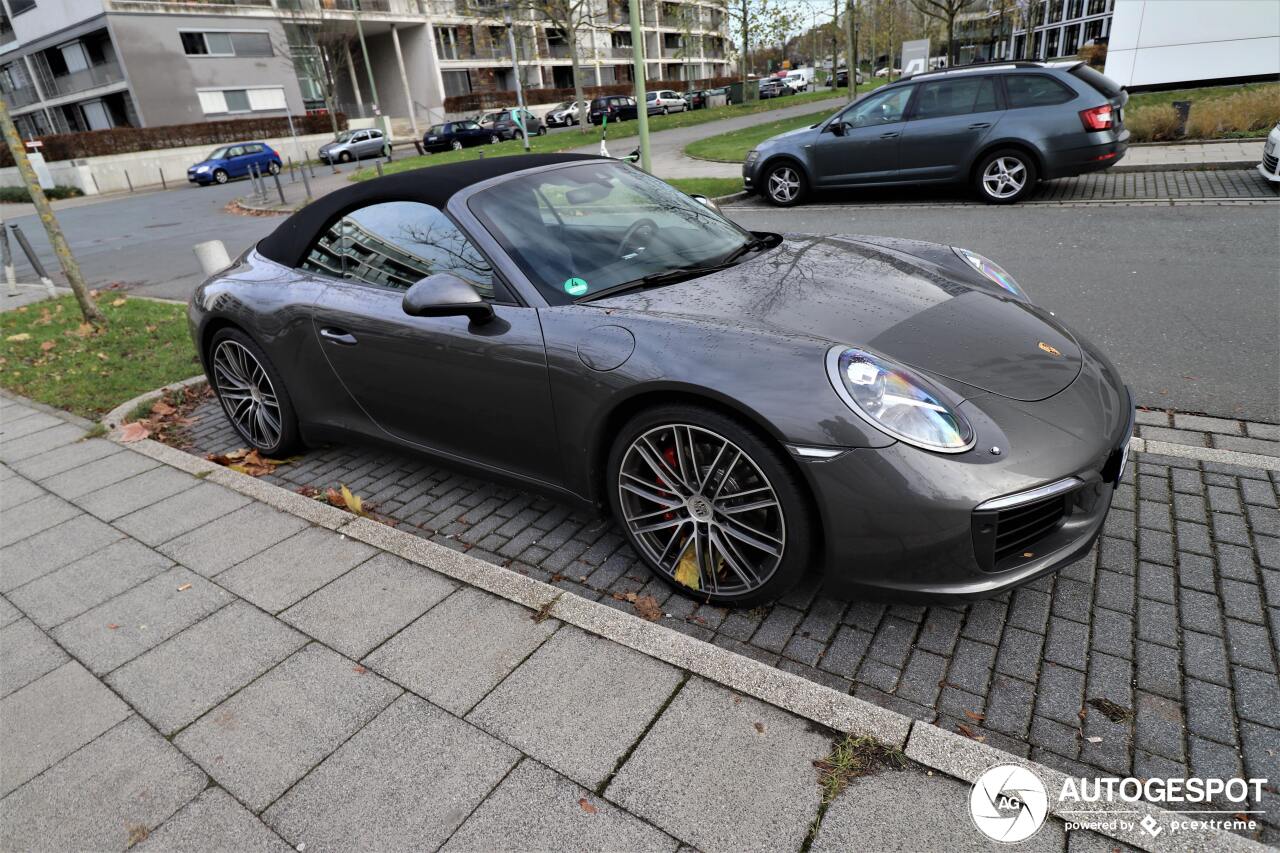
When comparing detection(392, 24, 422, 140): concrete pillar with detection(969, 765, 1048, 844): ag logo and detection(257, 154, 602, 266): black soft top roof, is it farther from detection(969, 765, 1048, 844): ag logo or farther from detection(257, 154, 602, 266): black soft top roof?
detection(969, 765, 1048, 844): ag logo

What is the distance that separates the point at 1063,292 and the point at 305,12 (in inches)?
1960

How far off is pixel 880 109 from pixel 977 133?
52.9 inches

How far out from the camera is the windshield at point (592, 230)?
3.03m

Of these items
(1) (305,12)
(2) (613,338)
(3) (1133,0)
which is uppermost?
(1) (305,12)

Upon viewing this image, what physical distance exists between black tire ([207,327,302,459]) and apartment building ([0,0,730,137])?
29424 millimetres

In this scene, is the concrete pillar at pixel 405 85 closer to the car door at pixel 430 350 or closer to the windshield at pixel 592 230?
the car door at pixel 430 350

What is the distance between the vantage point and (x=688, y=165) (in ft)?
54.0

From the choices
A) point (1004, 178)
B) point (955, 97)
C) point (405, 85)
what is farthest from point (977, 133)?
point (405, 85)

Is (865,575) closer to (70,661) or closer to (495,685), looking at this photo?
(495,685)

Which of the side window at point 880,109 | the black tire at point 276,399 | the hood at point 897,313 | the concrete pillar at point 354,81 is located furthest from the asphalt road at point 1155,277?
the concrete pillar at point 354,81

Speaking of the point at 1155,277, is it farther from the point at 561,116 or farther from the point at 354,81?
the point at 354,81

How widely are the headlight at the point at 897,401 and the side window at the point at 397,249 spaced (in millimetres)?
1374

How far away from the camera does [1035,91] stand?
909 cm

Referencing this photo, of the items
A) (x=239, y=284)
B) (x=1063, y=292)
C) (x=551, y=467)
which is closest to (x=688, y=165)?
(x=1063, y=292)
